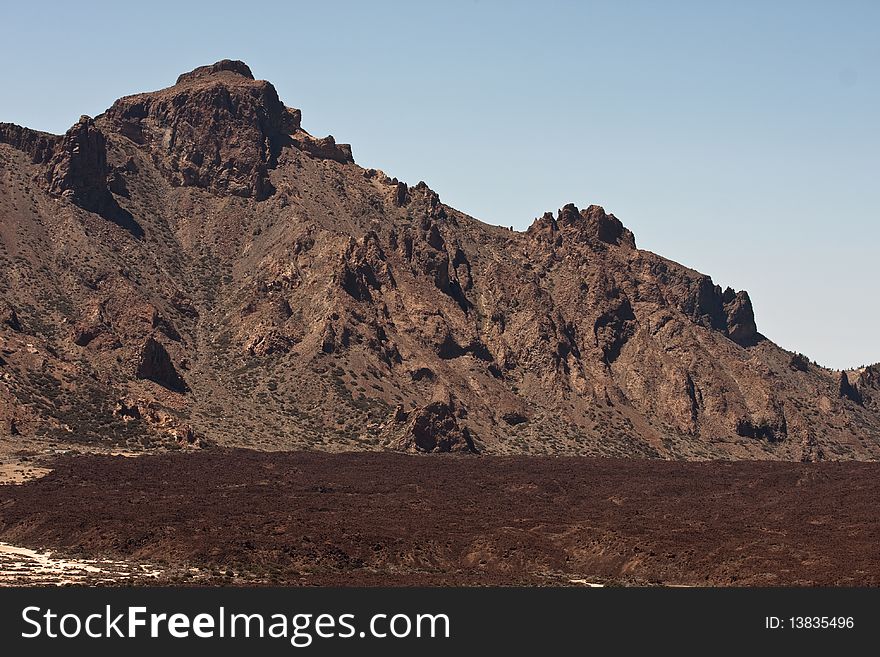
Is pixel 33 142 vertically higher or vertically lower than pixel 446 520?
higher

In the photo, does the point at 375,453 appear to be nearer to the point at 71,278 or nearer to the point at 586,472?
the point at 586,472

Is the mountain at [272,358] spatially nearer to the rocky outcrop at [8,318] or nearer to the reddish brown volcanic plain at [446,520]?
the rocky outcrop at [8,318]

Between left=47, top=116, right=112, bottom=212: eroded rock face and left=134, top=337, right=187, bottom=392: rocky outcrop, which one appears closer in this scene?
left=134, top=337, right=187, bottom=392: rocky outcrop

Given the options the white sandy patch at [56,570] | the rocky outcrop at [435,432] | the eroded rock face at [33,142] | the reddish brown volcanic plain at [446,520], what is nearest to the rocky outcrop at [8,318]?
the reddish brown volcanic plain at [446,520]

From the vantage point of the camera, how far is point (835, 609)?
48219 millimetres

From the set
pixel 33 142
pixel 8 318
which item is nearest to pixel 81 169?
pixel 33 142

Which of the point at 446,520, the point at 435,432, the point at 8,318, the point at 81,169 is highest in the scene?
the point at 81,169

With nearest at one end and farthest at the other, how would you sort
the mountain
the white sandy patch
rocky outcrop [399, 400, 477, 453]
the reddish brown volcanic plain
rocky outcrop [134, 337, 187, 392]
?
the white sandy patch → the reddish brown volcanic plain → the mountain → rocky outcrop [134, 337, 187, 392] → rocky outcrop [399, 400, 477, 453]

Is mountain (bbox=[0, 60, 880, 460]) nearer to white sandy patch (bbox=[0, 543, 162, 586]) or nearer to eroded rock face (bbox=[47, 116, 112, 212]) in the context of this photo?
eroded rock face (bbox=[47, 116, 112, 212])

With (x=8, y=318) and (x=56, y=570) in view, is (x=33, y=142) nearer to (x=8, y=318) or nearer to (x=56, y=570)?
(x=8, y=318)

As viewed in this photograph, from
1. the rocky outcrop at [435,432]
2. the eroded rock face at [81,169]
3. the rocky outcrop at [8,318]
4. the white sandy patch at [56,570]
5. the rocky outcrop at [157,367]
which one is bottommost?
the white sandy patch at [56,570]

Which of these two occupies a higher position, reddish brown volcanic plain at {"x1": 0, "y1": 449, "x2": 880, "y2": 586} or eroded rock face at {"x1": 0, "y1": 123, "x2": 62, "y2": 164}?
eroded rock face at {"x1": 0, "y1": 123, "x2": 62, "y2": 164}

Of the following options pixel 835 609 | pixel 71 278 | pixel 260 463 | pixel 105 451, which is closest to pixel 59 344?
pixel 71 278

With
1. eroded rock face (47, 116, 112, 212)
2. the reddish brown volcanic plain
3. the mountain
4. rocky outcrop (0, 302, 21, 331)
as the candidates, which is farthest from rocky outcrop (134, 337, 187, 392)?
eroded rock face (47, 116, 112, 212)
